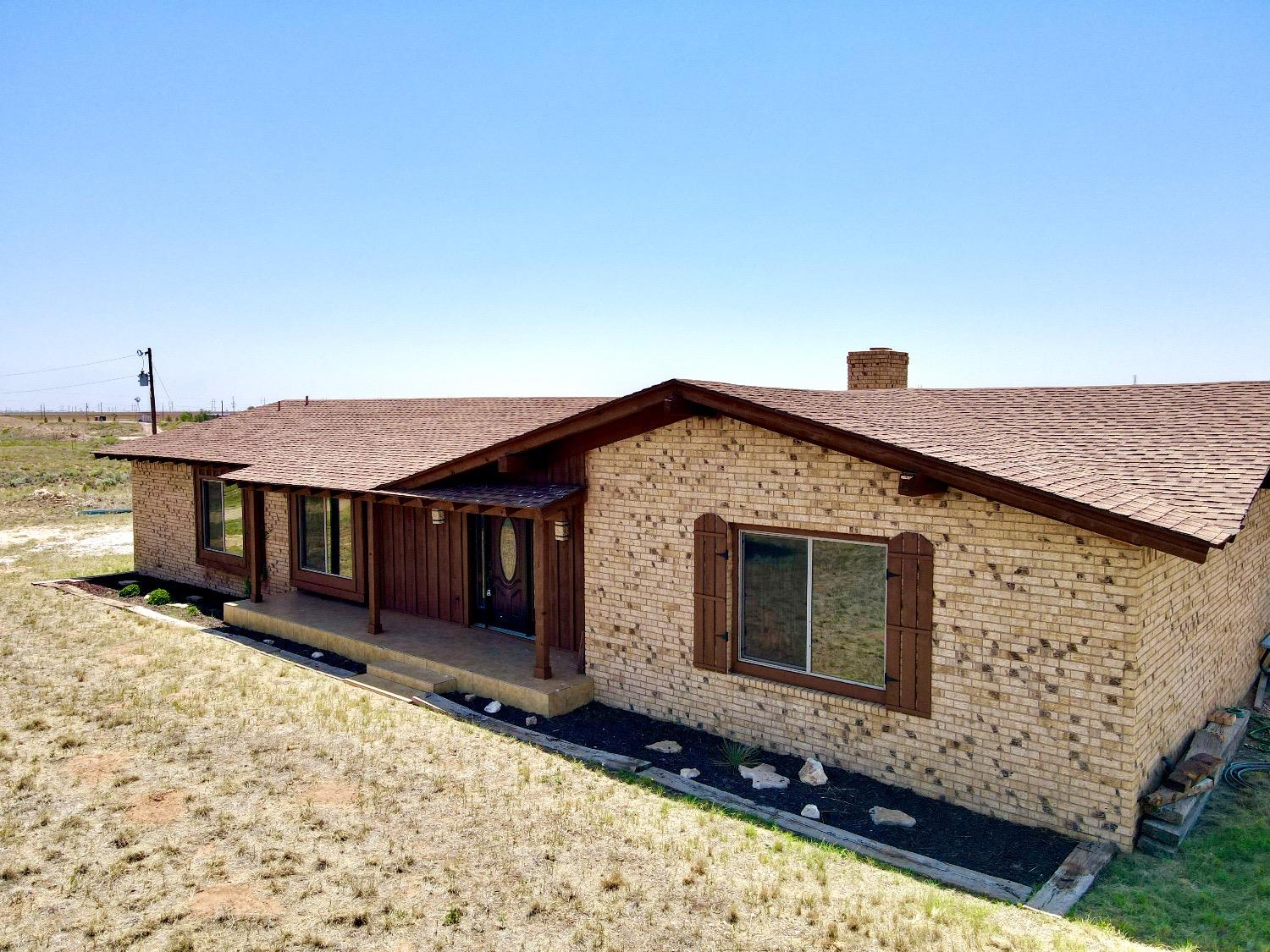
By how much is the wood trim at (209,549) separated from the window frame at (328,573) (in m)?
1.08

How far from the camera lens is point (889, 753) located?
25.9ft

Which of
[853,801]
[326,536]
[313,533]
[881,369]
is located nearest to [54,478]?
[313,533]

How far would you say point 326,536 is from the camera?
15031 millimetres

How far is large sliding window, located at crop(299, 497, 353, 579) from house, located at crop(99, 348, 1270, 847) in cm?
127

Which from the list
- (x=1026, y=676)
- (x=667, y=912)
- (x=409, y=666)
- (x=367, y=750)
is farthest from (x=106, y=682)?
(x=1026, y=676)

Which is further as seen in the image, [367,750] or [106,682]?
[106,682]

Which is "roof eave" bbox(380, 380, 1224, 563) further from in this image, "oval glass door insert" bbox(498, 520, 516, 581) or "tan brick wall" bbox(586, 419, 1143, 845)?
"oval glass door insert" bbox(498, 520, 516, 581)

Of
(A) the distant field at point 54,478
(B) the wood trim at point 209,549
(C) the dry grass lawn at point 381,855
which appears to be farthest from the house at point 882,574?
(A) the distant field at point 54,478

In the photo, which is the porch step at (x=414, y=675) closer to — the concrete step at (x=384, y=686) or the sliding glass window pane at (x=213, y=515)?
the concrete step at (x=384, y=686)

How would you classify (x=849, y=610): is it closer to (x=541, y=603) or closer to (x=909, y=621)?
(x=909, y=621)

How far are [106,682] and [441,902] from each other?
24.5ft

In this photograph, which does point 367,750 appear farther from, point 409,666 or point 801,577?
point 801,577

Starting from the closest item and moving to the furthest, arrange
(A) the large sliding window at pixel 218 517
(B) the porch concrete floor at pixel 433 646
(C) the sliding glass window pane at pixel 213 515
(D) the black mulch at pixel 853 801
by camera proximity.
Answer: (D) the black mulch at pixel 853 801
(B) the porch concrete floor at pixel 433 646
(A) the large sliding window at pixel 218 517
(C) the sliding glass window pane at pixel 213 515

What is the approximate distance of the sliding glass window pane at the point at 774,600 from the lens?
8508mm
